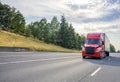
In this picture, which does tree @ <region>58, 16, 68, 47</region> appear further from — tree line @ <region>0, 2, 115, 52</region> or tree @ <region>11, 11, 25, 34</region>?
tree @ <region>11, 11, 25, 34</region>

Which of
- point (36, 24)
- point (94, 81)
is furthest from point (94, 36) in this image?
point (36, 24)

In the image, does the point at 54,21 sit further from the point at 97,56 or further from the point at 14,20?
the point at 97,56

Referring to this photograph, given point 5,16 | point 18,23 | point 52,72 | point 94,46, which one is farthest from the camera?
point 5,16

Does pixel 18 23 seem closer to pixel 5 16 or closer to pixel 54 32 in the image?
pixel 5 16

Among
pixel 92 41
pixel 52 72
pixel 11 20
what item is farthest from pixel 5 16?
pixel 52 72

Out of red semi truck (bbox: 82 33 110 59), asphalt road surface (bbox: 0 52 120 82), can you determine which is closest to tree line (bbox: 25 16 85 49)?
red semi truck (bbox: 82 33 110 59)

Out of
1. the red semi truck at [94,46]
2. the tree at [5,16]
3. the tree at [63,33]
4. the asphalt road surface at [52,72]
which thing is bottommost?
the asphalt road surface at [52,72]

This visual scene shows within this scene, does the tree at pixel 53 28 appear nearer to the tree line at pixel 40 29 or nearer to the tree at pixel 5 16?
the tree line at pixel 40 29

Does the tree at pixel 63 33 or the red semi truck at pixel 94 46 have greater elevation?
the tree at pixel 63 33

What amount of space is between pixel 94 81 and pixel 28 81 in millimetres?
2583

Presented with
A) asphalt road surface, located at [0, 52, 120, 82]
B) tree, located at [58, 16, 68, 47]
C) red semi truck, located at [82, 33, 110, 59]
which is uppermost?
tree, located at [58, 16, 68, 47]

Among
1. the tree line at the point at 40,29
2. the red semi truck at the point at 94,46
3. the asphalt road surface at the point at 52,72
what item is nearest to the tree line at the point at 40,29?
the tree line at the point at 40,29

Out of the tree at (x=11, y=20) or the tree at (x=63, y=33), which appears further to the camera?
the tree at (x=11, y=20)

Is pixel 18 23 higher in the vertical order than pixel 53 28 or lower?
higher
